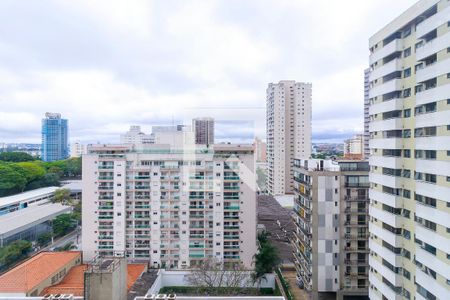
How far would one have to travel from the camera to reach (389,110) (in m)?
3.91

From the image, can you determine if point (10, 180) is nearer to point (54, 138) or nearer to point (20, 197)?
point (20, 197)

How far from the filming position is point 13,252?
6.82 metres

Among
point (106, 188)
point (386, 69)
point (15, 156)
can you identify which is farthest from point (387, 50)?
point (15, 156)

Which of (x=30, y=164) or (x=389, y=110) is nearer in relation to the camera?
(x=389, y=110)

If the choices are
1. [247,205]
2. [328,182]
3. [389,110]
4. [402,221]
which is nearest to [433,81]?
[389,110]

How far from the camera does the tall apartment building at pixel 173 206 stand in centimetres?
678

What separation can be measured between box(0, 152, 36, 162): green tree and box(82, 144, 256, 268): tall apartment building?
1116 centimetres

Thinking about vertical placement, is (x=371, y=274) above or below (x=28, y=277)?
above

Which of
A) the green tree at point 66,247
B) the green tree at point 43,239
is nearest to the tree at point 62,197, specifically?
the green tree at point 43,239

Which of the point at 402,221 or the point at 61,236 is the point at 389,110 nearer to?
the point at 402,221

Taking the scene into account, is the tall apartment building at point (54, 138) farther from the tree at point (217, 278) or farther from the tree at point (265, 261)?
the tree at point (265, 261)

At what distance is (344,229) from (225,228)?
2.55 metres

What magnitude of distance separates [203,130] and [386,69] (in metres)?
3.69

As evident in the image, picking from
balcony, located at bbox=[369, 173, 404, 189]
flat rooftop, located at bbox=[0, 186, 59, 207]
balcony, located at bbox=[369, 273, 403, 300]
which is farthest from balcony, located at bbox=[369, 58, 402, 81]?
flat rooftop, located at bbox=[0, 186, 59, 207]
